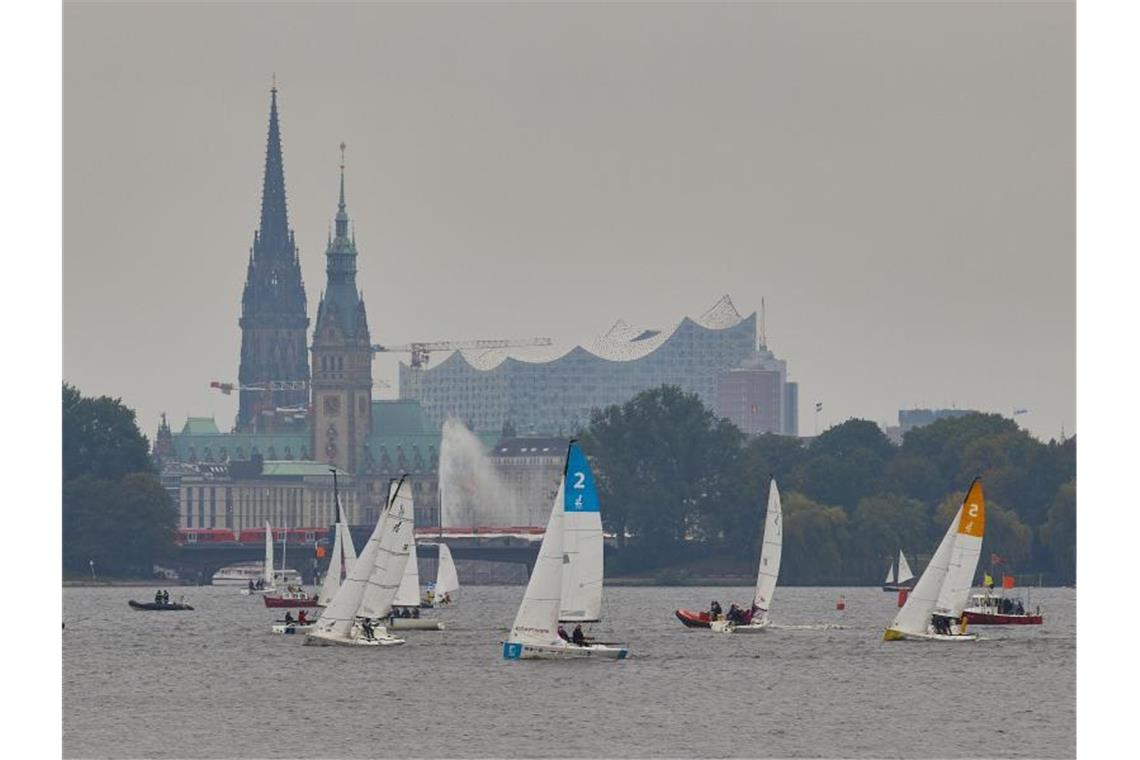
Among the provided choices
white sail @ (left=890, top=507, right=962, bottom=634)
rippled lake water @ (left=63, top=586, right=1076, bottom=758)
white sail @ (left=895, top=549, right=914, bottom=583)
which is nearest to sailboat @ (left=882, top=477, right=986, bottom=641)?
white sail @ (left=890, top=507, right=962, bottom=634)

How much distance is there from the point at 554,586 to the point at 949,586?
2093 centimetres

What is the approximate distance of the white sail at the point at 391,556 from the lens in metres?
105

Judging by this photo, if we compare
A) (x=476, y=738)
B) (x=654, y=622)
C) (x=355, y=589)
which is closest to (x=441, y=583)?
(x=654, y=622)

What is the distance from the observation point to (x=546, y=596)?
92875mm

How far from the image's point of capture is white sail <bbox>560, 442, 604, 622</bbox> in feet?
307

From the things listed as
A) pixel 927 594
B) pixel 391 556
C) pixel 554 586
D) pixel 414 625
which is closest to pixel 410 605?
pixel 414 625

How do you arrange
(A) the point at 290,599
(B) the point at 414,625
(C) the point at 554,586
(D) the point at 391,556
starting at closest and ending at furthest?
(C) the point at 554,586, (D) the point at 391,556, (B) the point at 414,625, (A) the point at 290,599

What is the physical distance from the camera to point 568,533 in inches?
3686

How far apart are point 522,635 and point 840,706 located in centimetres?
1121

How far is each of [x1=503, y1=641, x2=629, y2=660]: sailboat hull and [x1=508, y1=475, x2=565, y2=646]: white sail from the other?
30 cm

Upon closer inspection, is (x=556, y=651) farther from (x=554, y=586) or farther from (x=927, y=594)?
(x=927, y=594)

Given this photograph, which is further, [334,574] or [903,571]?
[903,571]

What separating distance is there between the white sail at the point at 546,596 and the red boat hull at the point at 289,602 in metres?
61.7

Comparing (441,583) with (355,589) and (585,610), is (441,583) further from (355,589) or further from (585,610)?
(585,610)
